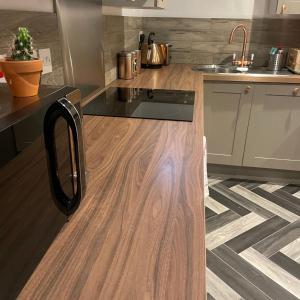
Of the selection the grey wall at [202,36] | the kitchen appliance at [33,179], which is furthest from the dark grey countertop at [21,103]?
the grey wall at [202,36]

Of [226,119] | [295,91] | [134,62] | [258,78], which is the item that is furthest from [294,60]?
Result: [134,62]

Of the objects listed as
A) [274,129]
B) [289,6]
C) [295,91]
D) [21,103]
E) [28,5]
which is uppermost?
[289,6]

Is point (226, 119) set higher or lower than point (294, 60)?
lower

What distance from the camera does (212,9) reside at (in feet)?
9.00

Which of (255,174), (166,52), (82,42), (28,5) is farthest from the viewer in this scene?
(166,52)

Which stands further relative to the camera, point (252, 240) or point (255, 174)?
point (255, 174)

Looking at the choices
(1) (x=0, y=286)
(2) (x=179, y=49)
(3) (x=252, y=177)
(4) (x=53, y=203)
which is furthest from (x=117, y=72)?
(1) (x=0, y=286)

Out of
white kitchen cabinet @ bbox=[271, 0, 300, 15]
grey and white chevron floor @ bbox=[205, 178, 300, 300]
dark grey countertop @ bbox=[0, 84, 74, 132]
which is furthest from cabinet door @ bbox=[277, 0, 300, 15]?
dark grey countertop @ bbox=[0, 84, 74, 132]

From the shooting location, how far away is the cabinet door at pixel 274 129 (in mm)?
2340

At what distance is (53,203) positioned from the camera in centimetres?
56

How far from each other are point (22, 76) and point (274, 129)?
2274mm

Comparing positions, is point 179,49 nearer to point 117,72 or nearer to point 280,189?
point 117,72

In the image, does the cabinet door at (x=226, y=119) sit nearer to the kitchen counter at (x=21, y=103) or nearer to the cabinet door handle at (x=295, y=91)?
the cabinet door handle at (x=295, y=91)

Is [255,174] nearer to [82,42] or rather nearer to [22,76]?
[82,42]
